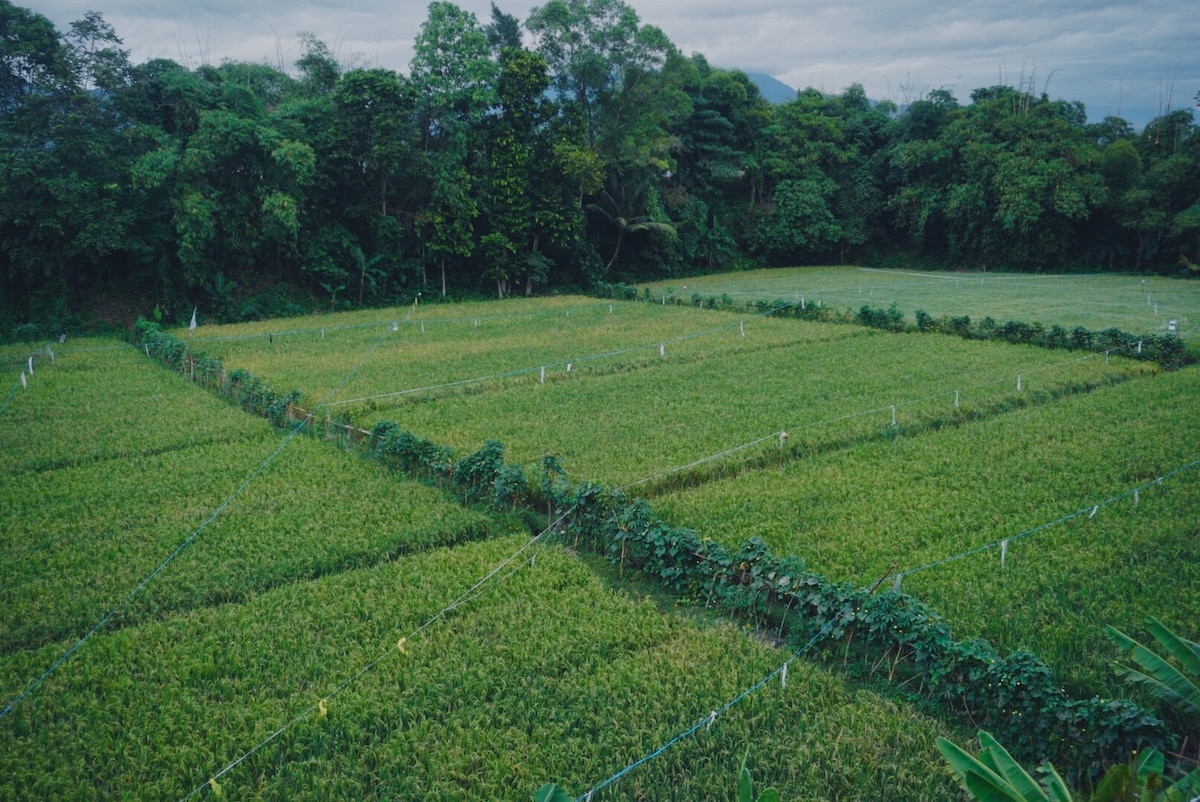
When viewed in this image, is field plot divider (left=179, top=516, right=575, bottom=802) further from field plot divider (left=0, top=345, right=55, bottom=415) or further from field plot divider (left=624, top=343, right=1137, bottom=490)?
field plot divider (left=0, top=345, right=55, bottom=415)

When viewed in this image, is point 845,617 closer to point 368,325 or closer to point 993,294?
point 368,325

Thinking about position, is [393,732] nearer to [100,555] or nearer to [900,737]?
[900,737]

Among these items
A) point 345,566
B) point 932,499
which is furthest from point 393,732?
point 932,499

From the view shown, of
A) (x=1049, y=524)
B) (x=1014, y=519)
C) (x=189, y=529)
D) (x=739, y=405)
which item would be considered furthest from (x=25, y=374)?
(x=1049, y=524)

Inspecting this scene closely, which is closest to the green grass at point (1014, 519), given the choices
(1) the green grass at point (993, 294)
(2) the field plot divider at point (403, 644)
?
(2) the field plot divider at point (403, 644)

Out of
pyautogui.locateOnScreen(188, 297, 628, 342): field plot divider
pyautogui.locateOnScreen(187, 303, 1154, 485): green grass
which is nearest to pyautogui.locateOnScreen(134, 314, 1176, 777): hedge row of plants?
pyautogui.locateOnScreen(187, 303, 1154, 485): green grass

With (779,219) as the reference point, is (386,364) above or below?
below

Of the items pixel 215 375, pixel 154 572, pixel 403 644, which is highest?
pixel 215 375
